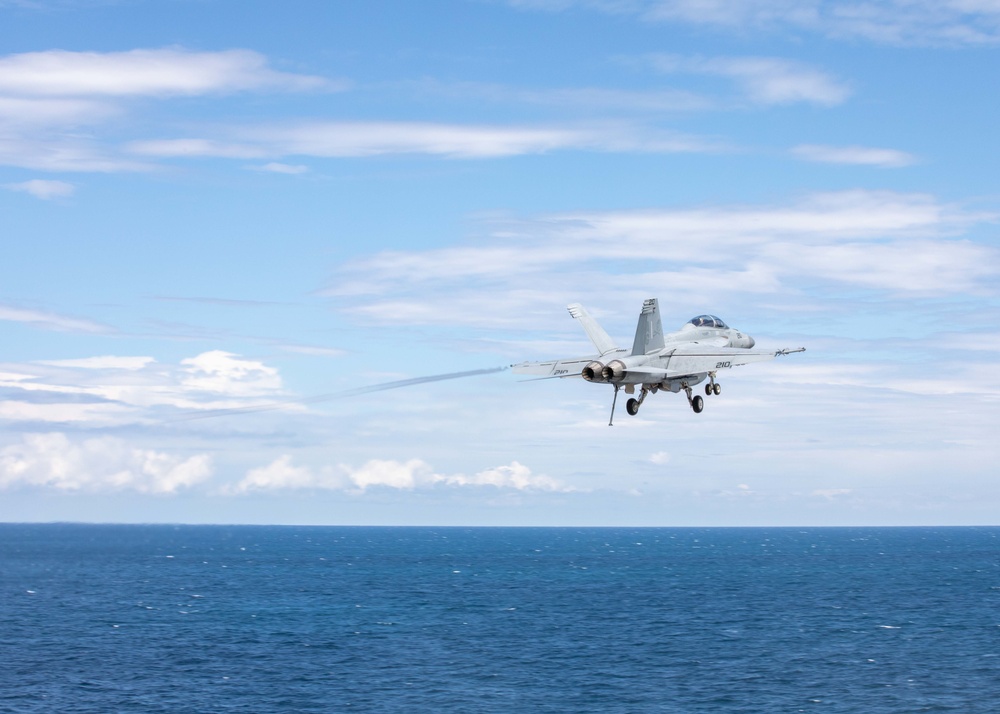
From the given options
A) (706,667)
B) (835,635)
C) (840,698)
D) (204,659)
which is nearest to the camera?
(840,698)

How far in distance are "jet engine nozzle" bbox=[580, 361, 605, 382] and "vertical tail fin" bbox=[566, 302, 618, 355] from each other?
3.14 m

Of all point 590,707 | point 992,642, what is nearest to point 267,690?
point 590,707

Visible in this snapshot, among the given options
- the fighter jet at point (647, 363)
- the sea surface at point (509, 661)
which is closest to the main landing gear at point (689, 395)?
the fighter jet at point (647, 363)

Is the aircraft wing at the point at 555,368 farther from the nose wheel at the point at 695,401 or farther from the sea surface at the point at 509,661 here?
the sea surface at the point at 509,661

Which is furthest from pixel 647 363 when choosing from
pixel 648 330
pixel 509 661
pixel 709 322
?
pixel 509 661

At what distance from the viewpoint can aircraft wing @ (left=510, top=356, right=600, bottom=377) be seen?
55.7 meters

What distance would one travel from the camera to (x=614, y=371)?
54.1 m

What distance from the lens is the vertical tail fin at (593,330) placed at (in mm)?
58125

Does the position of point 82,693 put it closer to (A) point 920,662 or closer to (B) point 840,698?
(B) point 840,698

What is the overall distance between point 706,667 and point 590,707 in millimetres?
27587

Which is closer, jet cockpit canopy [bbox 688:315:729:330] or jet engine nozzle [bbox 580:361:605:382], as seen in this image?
jet engine nozzle [bbox 580:361:605:382]

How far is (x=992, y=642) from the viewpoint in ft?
526

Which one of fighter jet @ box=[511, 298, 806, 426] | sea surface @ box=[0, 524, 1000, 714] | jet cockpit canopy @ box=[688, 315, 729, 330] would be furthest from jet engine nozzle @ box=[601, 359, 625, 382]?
sea surface @ box=[0, 524, 1000, 714]

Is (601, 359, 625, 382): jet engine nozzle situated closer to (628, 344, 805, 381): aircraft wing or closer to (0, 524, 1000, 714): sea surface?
(628, 344, 805, 381): aircraft wing
